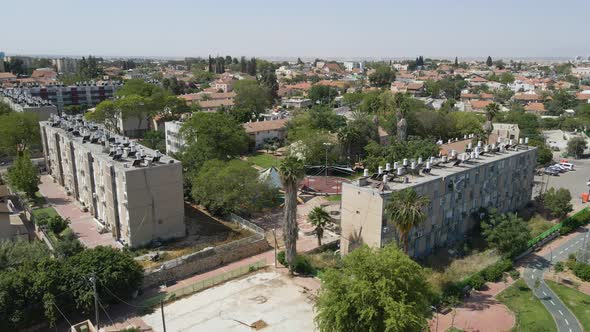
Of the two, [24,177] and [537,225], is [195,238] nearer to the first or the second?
[24,177]

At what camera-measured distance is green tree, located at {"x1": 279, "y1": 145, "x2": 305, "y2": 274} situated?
39.1m

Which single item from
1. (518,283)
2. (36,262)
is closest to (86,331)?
(36,262)

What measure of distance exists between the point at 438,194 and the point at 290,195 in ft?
50.7

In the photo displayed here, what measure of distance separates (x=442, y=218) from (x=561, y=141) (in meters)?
71.3

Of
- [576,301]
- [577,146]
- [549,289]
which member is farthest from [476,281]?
[577,146]

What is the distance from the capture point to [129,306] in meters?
36.9

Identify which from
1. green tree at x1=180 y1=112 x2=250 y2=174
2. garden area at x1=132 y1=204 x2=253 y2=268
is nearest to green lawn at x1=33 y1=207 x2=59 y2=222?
garden area at x1=132 y1=204 x2=253 y2=268

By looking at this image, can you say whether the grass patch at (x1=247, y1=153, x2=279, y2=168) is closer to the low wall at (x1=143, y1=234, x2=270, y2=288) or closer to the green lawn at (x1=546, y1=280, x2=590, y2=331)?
Answer: the low wall at (x1=143, y1=234, x2=270, y2=288)

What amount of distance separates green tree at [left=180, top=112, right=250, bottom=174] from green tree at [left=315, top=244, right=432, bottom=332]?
39.7 metres

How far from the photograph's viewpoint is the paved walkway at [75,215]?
48600 millimetres

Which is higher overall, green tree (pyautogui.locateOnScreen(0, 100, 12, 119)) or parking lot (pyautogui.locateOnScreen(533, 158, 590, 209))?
green tree (pyautogui.locateOnScreen(0, 100, 12, 119))

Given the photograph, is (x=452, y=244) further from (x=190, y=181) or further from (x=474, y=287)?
(x=190, y=181)

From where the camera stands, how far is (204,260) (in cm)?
4309

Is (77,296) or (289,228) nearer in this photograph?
(77,296)
